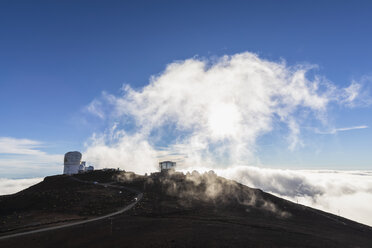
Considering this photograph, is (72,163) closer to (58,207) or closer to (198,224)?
(58,207)

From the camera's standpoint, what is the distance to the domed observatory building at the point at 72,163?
375ft

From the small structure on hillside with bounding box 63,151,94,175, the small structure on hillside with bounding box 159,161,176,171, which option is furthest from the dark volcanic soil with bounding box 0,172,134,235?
the small structure on hillside with bounding box 63,151,94,175

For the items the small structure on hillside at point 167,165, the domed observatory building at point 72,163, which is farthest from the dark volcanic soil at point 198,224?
the domed observatory building at point 72,163

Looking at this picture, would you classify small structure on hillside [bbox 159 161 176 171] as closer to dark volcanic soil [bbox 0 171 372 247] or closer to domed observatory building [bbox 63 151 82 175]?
dark volcanic soil [bbox 0 171 372 247]

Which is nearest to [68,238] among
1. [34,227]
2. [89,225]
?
[89,225]

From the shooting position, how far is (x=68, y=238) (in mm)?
36375

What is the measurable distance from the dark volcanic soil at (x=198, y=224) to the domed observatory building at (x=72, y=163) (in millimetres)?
19528

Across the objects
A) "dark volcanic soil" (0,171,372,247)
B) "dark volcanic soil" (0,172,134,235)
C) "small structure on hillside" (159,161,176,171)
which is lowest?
"dark volcanic soil" (0,171,372,247)

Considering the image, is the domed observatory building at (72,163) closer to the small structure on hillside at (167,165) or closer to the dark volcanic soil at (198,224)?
the dark volcanic soil at (198,224)

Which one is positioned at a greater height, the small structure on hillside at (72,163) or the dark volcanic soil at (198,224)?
the small structure on hillside at (72,163)

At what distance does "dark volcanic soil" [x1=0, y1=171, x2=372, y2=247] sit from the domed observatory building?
64.1 ft

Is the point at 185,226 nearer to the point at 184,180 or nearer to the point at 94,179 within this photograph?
the point at 184,180

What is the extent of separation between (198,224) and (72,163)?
8993 cm

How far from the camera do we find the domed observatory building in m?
114
